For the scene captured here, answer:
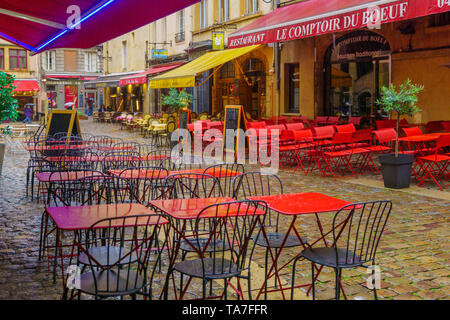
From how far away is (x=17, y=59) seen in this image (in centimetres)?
4888

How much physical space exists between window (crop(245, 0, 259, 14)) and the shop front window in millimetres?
4411

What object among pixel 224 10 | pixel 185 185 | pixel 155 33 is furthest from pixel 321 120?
pixel 155 33

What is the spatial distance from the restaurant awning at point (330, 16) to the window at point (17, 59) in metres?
36.3

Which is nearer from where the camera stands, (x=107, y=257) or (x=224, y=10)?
(x=107, y=257)

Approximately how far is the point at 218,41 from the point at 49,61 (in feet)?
127

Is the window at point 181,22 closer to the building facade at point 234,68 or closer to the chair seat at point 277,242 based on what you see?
the building facade at point 234,68

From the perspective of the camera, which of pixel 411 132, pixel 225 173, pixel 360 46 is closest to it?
pixel 225 173

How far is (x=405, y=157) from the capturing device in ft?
31.8

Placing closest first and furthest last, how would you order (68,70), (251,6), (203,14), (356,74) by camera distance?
(356,74), (251,6), (203,14), (68,70)

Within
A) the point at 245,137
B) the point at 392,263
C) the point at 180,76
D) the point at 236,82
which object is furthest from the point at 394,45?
the point at 392,263

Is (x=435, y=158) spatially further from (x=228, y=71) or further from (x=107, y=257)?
(x=228, y=71)

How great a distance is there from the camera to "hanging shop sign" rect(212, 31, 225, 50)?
21938 millimetres
